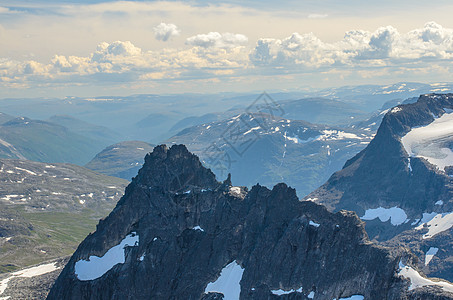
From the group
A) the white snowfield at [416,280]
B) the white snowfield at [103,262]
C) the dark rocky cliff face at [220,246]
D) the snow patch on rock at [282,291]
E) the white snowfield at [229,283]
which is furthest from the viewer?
the white snowfield at [103,262]

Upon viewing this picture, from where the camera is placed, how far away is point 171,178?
Answer: 180 meters

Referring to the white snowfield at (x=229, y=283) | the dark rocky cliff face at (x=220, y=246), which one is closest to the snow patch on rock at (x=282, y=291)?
the dark rocky cliff face at (x=220, y=246)

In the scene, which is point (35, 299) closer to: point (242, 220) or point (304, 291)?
point (242, 220)

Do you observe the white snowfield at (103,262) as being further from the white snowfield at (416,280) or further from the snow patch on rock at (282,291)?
the white snowfield at (416,280)

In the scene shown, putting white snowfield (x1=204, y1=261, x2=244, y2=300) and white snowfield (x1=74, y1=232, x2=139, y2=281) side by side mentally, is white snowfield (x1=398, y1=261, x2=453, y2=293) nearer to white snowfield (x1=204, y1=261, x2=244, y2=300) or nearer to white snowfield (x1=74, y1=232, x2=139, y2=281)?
white snowfield (x1=204, y1=261, x2=244, y2=300)

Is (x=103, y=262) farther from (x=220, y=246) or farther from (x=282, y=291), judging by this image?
(x=282, y=291)

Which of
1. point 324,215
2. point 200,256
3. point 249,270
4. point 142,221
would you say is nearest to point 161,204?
point 142,221

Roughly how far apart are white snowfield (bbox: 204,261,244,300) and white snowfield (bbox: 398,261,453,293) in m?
46.3

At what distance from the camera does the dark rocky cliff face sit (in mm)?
130000

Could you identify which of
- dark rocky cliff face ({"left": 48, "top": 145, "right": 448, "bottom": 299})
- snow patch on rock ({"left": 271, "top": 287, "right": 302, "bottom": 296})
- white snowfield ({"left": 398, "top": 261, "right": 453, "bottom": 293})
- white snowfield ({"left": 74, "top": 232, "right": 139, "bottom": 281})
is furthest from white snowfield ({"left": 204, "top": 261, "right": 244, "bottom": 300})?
white snowfield ({"left": 398, "top": 261, "right": 453, "bottom": 293})

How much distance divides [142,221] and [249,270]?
44134 mm

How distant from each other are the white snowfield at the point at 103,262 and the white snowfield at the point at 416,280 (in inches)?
3290

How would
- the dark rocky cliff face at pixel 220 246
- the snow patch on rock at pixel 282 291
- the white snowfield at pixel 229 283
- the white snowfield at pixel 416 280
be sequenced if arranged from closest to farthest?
the white snowfield at pixel 416 280 → the dark rocky cliff face at pixel 220 246 → the snow patch on rock at pixel 282 291 → the white snowfield at pixel 229 283

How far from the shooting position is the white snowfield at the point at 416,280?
382ft
